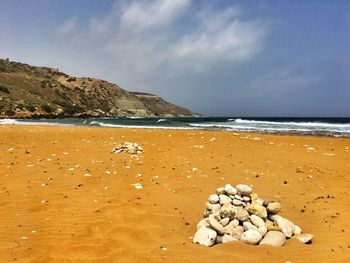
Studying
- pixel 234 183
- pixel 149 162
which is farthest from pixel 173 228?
pixel 149 162

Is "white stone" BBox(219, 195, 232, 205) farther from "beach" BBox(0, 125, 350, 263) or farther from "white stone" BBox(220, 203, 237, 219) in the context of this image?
"beach" BBox(0, 125, 350, 263)

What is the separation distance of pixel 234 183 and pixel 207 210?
137 inches

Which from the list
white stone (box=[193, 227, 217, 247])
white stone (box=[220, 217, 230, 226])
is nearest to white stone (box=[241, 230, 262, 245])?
white stone (box=[220, 217, 230, 226])

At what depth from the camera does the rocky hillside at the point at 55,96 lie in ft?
264

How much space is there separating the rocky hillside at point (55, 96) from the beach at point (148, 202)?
2459 inches

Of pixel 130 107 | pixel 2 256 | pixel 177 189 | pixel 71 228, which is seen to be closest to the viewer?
pixel 2 256

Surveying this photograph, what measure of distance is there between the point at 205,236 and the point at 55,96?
376ft

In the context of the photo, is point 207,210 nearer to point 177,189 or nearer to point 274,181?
point 177,189

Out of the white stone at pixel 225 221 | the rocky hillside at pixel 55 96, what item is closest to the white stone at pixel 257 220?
the white stone at pixel 225 221

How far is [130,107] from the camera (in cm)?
15462

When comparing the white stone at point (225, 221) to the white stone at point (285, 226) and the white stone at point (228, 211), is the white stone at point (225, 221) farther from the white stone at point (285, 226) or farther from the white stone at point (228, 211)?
the white stone at point (285, 226)

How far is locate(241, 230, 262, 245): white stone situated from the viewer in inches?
255

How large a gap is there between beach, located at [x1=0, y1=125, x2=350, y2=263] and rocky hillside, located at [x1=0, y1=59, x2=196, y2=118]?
62.5 meters

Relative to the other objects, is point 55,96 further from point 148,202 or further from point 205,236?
point 205,236
